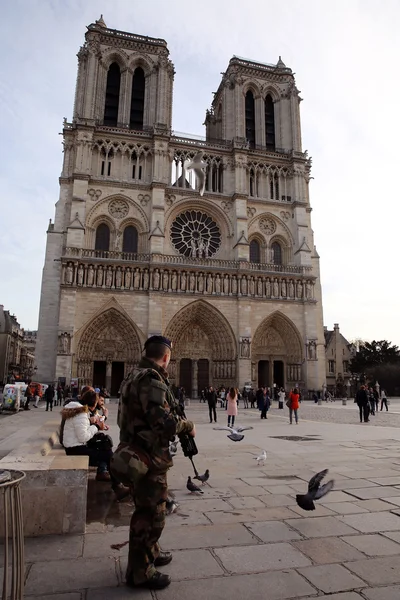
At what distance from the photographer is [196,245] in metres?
28.8

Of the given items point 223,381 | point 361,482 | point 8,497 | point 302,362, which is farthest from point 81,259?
point 8,497

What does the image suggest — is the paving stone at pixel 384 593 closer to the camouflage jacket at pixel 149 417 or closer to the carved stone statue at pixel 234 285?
the camouflage jacket at pixel 149 417

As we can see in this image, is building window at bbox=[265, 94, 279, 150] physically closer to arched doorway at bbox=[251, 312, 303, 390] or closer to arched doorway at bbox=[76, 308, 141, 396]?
arched doorway at bbox=[251, 312, 303, 390]

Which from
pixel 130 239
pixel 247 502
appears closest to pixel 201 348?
pixel 130 239

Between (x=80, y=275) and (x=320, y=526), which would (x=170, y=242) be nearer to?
(x=80, y=275)

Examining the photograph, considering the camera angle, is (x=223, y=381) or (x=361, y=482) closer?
(x=361, y=482)

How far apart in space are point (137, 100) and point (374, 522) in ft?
109

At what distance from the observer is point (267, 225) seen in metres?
30.4

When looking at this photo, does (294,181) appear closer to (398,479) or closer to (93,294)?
(93,294)

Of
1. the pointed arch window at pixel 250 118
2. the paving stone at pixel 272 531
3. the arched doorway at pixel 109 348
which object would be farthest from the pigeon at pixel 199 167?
the paving stone at pixel 272 531

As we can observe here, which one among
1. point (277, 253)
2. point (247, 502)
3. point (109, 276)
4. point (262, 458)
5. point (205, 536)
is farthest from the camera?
point (277, 253)

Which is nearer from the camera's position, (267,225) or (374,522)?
(374,522)

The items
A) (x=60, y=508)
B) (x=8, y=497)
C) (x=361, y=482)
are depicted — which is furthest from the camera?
(x=361, y=482)

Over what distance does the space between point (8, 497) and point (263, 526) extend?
2.33 m
